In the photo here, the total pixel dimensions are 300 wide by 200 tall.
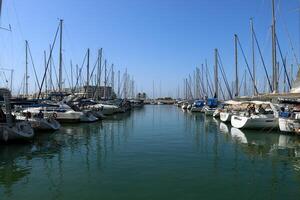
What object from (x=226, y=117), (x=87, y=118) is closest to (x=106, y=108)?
(x=87, y=118)

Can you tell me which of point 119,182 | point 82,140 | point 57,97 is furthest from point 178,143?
point 57,97

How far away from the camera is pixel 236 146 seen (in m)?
25.5

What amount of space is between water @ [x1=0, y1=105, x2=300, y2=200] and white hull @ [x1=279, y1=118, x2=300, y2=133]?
2.21 meters

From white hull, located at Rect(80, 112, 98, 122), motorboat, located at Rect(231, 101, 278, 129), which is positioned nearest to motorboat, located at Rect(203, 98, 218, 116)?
white hull, located at Rect(80, 112, 98, 122)

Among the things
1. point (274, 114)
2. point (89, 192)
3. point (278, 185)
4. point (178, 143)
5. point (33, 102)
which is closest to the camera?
point (89, 192)

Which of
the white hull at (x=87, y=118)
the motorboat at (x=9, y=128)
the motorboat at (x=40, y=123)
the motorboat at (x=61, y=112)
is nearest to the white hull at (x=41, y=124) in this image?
the motorboat at (x=40, y=123)

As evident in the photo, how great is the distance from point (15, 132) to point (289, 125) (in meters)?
22.1

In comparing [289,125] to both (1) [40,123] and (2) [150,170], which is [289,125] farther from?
(1) [40,123]

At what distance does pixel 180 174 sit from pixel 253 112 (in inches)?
900

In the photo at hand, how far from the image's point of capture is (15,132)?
24.8 metres

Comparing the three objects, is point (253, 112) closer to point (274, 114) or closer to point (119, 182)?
point (274, 114)

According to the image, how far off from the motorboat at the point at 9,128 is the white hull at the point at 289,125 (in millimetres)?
21015

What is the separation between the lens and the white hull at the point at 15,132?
79.8ft

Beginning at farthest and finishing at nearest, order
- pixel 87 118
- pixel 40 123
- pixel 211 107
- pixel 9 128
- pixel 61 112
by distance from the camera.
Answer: pixel 211 107, pixel 87 118, pixel 61 112, pixel 40 123, pixel 9 128
